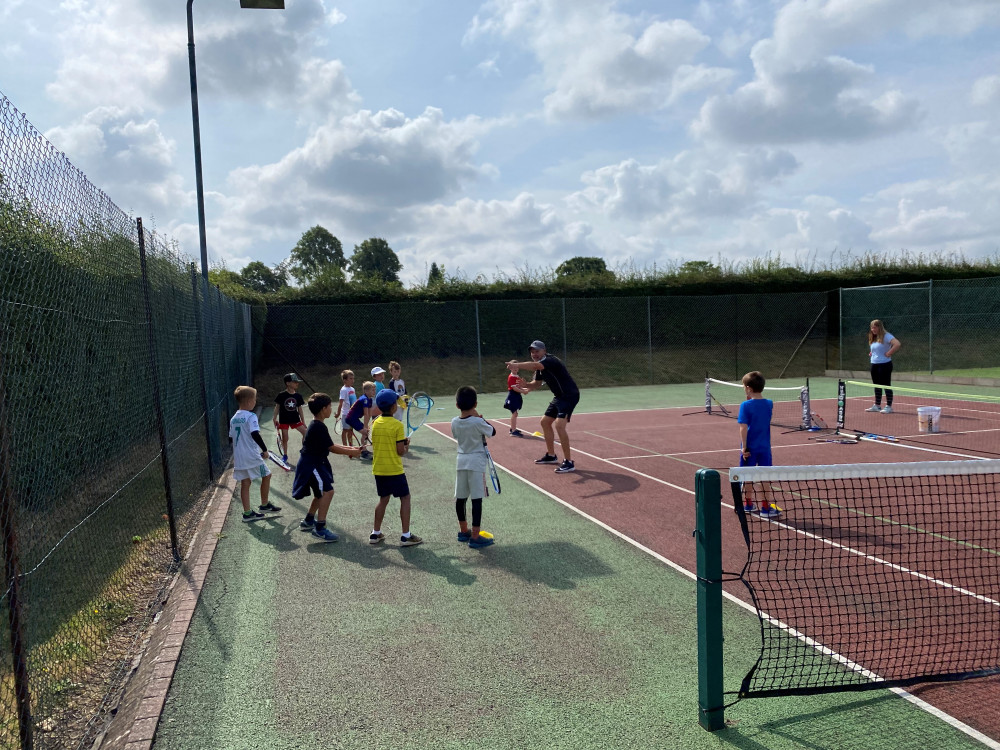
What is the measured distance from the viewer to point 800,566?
5680mm

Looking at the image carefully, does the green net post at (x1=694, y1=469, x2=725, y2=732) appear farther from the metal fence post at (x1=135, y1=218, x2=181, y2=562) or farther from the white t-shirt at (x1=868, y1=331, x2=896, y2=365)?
the white t-shirt at (x1=868, y1=331, x2=896, y2=365)

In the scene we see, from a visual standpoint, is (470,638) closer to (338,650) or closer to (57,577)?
(338,650)

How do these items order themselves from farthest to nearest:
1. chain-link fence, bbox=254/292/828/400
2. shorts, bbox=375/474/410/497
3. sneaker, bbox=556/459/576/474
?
chain-link fence, bbox=254/292/828/400 < sneaker, bbox=556/459/576/474 < shorts, bbox=375/474/410/497

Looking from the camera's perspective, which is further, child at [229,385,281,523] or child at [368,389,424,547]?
child at [229,385,281,523]

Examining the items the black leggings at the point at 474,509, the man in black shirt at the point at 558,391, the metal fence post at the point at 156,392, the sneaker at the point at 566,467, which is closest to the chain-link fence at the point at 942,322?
the man in black shirt at the point at 558,391

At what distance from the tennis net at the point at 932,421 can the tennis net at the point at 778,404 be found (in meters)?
0.60

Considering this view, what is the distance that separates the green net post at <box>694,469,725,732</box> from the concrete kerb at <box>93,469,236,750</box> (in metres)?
2.65

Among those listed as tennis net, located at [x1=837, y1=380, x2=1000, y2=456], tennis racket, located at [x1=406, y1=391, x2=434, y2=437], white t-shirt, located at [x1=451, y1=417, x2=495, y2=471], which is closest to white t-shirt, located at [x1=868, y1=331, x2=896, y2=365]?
tennis net, located at [x1=837, y1=380, x2=1000, y2=456]

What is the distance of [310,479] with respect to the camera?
7.15 metres

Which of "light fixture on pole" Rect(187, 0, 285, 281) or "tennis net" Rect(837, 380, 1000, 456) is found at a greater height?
"light fixture on pole" Rect(187, 0, 285, 281)

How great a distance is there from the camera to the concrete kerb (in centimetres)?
365

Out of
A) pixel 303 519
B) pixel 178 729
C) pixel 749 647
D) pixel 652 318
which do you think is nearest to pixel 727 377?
pixel 652 318

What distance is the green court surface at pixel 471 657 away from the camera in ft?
11.5

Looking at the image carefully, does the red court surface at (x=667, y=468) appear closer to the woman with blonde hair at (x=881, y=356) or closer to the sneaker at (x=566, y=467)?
the sneaker at (x=566, y=467)
